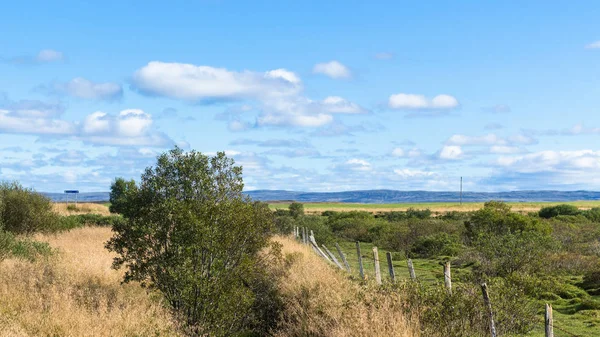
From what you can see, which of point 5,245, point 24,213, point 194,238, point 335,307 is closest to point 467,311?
point 335,307

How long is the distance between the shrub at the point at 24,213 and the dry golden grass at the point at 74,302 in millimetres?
17109

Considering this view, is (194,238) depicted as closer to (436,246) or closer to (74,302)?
(74,302)

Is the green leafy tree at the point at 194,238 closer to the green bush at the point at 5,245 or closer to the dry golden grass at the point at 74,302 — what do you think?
the dry golden grass at the point at 74,302

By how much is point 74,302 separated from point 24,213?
83.3 ft

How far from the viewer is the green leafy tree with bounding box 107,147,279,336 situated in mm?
17750

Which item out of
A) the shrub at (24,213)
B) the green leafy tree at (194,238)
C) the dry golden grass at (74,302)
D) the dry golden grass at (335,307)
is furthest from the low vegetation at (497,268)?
the shrub at (24,213)

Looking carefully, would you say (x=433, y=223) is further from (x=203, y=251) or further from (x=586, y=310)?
(x=203, y=251)

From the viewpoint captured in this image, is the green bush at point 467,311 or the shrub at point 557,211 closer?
the green bush at point 467,311

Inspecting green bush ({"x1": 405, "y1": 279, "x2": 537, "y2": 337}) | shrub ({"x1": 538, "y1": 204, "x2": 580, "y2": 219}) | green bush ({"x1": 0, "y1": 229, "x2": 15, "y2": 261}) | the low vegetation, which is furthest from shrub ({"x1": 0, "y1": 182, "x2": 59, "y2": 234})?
shrub ({"x1": 538, "y1": 204, "x2": 580, "y2": 219})

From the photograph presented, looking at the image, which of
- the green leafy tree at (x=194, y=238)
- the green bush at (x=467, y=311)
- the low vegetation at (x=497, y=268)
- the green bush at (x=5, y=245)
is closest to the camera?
the green bush at (x=467, y=311)

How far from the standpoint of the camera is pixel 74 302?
1734cm

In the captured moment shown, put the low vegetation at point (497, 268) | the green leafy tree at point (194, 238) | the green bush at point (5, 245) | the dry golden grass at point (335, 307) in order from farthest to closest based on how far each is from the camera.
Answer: the green bush at point (5, 245), the green leafy tree at point (194, 238), the low vegetation at point (497, 268), the dry golden grass at point (335, 307)

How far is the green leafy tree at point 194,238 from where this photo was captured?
1775 cm

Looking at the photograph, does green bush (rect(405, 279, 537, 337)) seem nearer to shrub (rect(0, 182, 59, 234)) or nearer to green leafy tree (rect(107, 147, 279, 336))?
green leafy tree (rect(107, 147, 279, 336))
